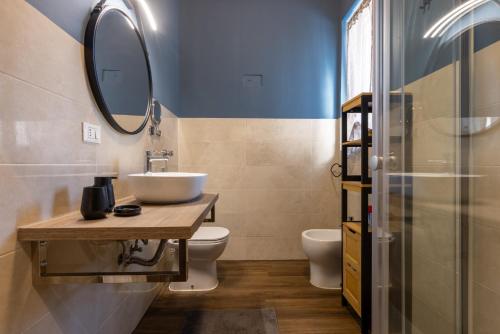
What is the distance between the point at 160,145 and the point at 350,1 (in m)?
2.26

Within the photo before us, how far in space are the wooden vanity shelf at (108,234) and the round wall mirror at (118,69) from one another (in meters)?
0.62

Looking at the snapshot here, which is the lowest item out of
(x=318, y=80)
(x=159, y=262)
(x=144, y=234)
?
(x=159, y=262)

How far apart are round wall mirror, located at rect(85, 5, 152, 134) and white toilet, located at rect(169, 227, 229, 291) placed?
3.06 feet

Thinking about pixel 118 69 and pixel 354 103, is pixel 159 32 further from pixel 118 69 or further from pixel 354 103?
pixel 354 103

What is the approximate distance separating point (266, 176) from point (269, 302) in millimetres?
1239

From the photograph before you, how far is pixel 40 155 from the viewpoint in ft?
3.01

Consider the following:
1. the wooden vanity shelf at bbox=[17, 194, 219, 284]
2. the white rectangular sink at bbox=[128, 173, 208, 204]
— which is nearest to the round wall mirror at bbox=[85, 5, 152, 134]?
the white rectangular sink at bbox=[128, 173, 208, 204]

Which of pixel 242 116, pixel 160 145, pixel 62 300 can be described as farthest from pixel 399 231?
pixel 242 116

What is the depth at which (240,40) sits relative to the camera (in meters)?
2.83

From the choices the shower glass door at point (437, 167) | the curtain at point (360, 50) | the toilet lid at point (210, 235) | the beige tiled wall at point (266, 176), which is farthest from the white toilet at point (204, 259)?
the curtain at point (360, 50)

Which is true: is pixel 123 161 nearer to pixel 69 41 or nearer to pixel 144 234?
pixel 69 41

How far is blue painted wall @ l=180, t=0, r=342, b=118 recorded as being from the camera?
2.83 meters

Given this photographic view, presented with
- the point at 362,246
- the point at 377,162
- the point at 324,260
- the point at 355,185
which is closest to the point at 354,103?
the point at 355,185

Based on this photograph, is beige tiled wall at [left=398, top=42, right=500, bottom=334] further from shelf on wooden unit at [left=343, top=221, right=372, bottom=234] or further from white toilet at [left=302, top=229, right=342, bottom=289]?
white toilet at [left=302, top=229, right=342, bottom=289]
